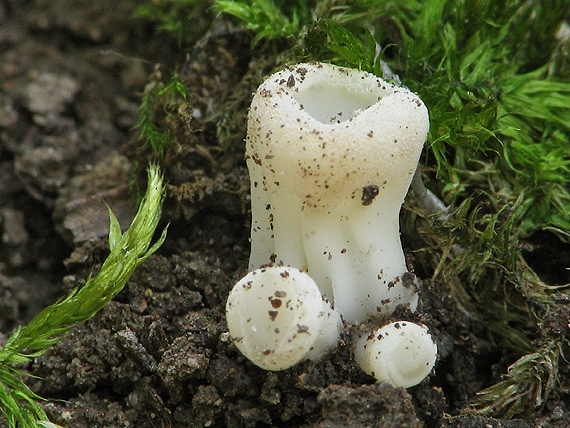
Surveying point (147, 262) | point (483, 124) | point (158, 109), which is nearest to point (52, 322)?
point (147, 262)

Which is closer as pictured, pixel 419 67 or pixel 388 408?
pixel 388 408

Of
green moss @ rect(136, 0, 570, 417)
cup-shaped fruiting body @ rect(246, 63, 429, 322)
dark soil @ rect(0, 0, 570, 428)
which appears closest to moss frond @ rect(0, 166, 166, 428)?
dark soil @ rect(0, 0, 570, 428)

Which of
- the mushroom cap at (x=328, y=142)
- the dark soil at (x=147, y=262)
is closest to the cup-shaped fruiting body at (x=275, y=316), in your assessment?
the dark soil at (x=147, y=262)

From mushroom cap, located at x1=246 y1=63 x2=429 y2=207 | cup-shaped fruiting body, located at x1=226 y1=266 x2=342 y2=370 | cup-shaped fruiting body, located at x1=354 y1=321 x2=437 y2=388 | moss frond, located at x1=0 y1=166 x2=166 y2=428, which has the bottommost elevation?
moss frond, located at x1=0 y1=166 x2=166 y2=428

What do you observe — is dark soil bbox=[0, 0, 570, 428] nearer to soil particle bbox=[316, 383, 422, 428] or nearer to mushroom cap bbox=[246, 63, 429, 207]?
soil particle bbox=[316, 383, 422, 428]

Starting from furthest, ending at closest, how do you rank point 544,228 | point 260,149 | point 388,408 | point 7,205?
point 7,205 → point 544,228 → point 260,149 → point 388,408

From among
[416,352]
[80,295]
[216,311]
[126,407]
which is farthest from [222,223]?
[416,352]

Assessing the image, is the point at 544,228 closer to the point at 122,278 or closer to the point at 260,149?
the point at 260,149

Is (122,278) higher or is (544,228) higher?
(544,228)
